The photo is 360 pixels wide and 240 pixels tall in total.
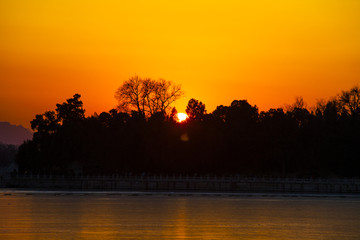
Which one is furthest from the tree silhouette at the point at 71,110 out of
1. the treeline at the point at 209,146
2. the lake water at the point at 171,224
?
the lake water at the point at 171,224

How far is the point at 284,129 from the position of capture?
134 m

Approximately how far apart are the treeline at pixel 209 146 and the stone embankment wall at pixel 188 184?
293 inches

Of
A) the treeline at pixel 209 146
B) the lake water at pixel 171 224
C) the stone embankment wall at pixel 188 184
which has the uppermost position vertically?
the treeline at pixel 209 146

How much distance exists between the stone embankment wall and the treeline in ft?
24.4

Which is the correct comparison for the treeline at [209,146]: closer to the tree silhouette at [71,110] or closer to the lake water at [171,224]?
the tree silhouette at [71,110]

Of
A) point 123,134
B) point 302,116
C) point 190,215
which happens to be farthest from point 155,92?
point 190,215

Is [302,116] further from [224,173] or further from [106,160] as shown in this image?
[106,160]

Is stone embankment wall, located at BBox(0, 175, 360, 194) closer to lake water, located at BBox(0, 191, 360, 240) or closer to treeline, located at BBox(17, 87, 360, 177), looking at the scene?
treeline, located at BBox(17, 87, 360, 177)

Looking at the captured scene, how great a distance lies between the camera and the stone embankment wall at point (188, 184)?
110938 mm

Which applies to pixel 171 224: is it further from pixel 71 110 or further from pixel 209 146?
pixel 71 110

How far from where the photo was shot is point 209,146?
128500 millimetres

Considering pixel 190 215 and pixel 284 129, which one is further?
pixel 284 129

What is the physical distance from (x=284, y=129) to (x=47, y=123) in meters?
50.0

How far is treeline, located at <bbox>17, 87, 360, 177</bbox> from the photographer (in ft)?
419
